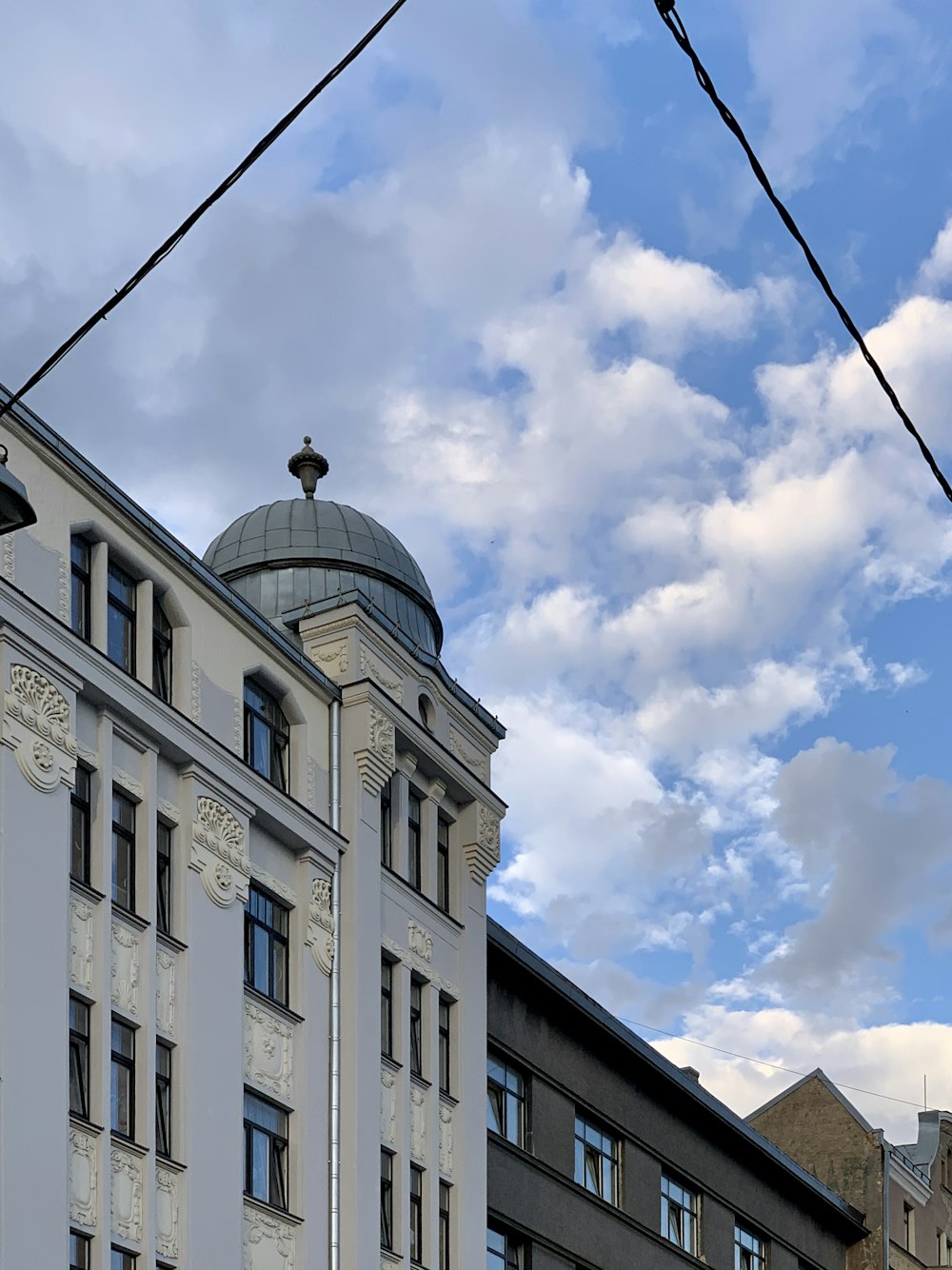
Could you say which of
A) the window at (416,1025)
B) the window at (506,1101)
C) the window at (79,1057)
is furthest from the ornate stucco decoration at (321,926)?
the window at (506,1101)

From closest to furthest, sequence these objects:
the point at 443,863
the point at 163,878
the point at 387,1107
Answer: the point at 163,878 → the point at 387,1107 → the point at 443,863

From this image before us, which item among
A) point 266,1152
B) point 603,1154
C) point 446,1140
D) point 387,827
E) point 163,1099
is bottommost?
point 266,1152

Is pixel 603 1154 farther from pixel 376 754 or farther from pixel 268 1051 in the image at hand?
pixel 268 1051

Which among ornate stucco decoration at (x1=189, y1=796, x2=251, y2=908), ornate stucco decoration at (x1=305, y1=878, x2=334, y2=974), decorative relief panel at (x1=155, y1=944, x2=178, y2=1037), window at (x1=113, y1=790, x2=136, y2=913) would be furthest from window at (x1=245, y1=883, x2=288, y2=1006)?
window at (x1=113, y1=790, x2=136, y2=913)

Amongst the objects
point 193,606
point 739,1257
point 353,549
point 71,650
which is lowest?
point 739,1257

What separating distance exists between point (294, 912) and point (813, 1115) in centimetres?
3058

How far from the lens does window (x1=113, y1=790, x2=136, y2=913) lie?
28.2m

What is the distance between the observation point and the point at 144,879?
28.4m

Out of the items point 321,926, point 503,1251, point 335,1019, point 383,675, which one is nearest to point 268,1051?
point 335,1019

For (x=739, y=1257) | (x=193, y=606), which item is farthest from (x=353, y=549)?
(x=739, y=1257)

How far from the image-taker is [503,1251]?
37.6 meters

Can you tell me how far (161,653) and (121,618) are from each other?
1.00 meters

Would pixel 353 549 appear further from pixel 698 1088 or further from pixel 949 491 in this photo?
pixel 949 491

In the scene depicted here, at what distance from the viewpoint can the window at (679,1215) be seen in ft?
147
